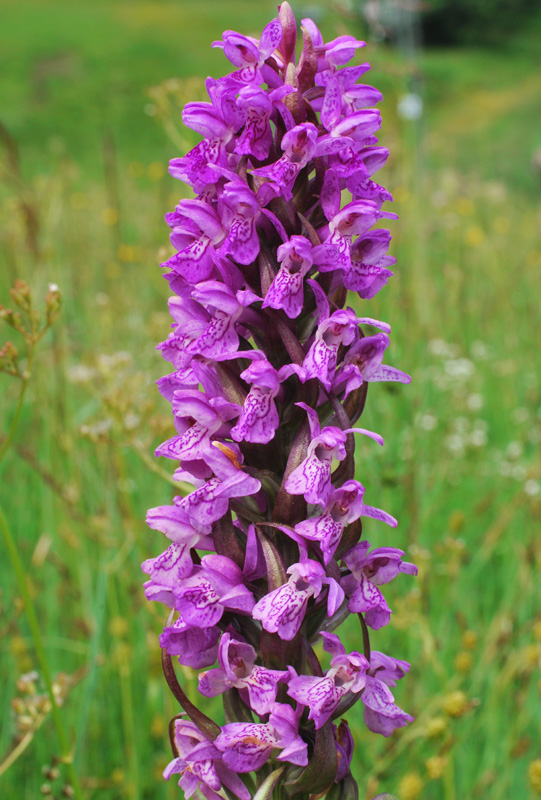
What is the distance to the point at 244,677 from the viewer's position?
102 cm

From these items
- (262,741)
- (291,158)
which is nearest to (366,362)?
(291,158)

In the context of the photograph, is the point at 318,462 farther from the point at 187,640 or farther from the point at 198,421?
the point at 187,640

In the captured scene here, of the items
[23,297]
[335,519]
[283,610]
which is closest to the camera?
[283,610]

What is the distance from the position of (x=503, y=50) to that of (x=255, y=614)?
2206cm

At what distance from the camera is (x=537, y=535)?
9.24 ft

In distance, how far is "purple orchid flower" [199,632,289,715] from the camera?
3.15 feet

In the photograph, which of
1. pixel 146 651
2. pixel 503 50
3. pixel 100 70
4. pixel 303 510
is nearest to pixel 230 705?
pixel 303 510

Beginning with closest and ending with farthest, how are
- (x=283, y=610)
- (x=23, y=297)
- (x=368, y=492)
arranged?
(x=283, y=610) < (x=23, y=297) < (x=368, y=492)

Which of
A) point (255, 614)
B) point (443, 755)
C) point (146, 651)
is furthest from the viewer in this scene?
point (146, 651)

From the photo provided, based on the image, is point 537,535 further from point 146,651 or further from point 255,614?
point 255,614

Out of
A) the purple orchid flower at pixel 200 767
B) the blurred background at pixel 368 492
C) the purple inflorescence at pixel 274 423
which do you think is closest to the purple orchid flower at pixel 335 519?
the purple inflorescence at pixel 274 423

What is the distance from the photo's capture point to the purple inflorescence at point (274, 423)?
0.97 meters

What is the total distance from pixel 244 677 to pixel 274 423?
1.20ft

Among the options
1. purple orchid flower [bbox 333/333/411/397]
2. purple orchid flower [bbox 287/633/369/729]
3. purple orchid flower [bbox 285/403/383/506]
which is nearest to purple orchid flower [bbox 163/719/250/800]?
purple orchid flower [bbox 287/633/369/729]
